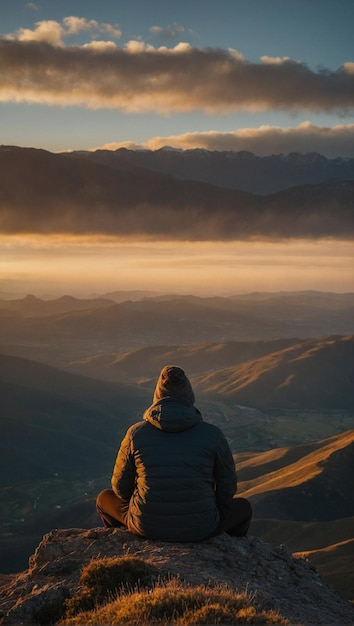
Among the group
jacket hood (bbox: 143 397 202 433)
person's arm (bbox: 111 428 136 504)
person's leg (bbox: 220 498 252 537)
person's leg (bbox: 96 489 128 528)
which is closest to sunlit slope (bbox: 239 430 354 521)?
person's leg (bbox: 220 498 252 537)

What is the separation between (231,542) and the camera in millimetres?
15539

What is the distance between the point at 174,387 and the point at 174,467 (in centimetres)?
176

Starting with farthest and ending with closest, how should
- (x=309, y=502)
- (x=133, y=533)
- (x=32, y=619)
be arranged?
1. (x=309, y=502)
2. (x=133, y=533)
3. (x=32, y=619)

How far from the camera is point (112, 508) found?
15.2 metres

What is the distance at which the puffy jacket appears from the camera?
1270 cm

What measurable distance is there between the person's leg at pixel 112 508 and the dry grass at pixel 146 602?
2167 millimetres

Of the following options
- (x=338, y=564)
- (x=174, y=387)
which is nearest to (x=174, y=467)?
(x=174, y=387)

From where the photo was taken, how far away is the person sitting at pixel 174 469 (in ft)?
41.7

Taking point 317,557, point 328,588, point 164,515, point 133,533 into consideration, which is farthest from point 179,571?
point 317,557

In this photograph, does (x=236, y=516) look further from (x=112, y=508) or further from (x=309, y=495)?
(x=309, y=495)

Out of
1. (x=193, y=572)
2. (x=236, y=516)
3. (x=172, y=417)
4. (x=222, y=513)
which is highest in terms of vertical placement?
(x=172, y=417)

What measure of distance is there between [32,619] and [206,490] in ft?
14.4

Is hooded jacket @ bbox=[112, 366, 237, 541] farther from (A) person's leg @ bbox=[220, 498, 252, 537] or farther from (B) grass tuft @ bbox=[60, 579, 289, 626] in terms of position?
(B) grass tuft @ bbox=[60, 579, 289, 626]

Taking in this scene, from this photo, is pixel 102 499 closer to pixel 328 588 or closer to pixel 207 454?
pixel 207 454
